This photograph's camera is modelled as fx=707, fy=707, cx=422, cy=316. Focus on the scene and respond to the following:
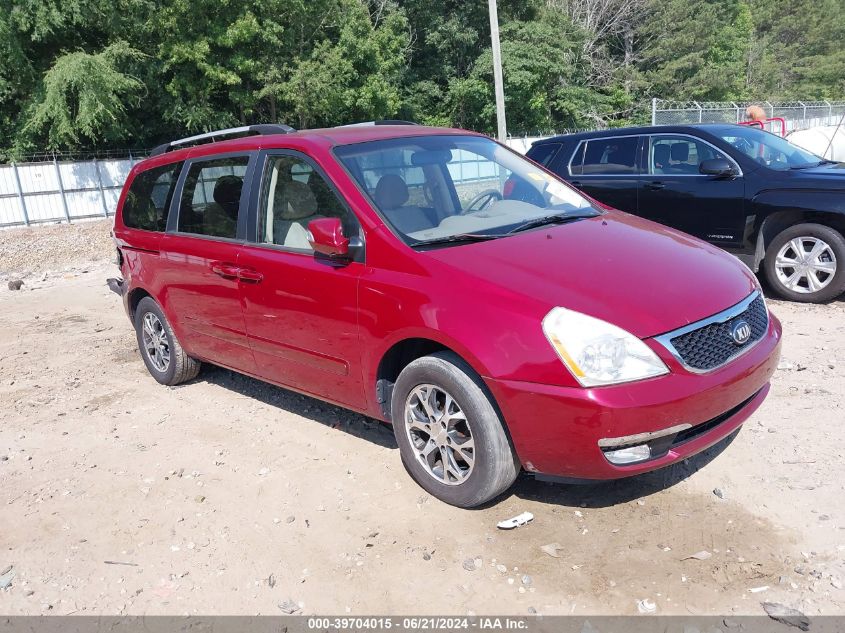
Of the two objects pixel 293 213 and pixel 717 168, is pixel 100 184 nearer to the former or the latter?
pixel 717 168

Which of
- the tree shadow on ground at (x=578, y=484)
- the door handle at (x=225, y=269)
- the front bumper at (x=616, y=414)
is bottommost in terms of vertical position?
the tree shadow on ground at (x=578, y=484)

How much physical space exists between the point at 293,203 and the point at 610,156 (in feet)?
16.4

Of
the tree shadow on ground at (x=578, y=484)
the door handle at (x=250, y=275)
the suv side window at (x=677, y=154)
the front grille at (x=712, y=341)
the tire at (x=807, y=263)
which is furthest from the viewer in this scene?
the suv side window at (x=677, y=154)

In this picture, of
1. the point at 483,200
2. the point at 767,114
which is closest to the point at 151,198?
the point at 483,200

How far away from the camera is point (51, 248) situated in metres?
15.8

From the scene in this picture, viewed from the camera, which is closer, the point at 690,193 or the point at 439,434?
the point at 439,434

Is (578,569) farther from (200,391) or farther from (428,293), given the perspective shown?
(200,391)

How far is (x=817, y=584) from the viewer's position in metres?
2.85

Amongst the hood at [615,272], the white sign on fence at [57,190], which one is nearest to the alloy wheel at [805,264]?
the hood at [615,272]

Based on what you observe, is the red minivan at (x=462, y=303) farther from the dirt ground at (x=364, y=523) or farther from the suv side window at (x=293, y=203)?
the dirt ground at (x=364, y=523)

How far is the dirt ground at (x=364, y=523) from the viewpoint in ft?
9.80

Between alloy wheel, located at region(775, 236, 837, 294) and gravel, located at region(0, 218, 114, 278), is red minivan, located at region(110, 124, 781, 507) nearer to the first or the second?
alloy wheel, located at region(775, 236, 837, 294)

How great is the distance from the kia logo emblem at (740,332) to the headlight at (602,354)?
535 millimetres
